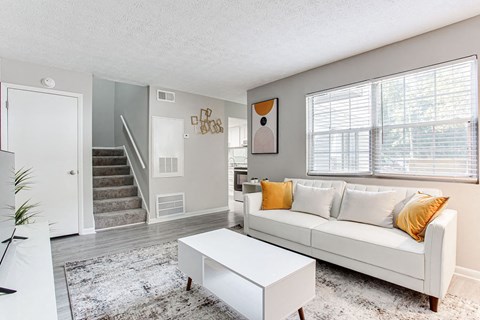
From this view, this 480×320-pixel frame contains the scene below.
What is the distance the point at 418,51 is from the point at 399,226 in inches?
72.7

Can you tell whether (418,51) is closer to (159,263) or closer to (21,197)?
(159,263)

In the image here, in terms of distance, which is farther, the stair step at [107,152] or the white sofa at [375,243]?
the stair step at [107,152]

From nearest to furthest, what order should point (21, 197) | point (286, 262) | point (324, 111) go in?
point (286, 262)
point (21, 197)
point (324, 111)

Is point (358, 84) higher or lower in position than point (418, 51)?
lower

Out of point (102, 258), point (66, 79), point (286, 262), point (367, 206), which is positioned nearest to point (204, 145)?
point (66, 79)

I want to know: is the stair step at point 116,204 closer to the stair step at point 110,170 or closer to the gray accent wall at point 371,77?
the stair step at point 110,170

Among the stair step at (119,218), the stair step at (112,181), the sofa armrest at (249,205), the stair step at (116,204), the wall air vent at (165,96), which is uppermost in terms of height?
the wall air vent at (165,96)

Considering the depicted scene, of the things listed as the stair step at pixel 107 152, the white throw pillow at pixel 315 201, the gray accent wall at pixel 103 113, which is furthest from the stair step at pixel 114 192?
the white throw pillow at pixel 315 201

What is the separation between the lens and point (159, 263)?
261cm

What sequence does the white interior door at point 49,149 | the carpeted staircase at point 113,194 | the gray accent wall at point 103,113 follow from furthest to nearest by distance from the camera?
the gray accent wall at point 103,113, the carpeted staircase at point 113,194, the white interior door at point 49,149

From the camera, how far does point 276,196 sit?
3283mm

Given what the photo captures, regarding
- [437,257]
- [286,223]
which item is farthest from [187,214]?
[437,257]

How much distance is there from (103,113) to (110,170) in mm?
2047

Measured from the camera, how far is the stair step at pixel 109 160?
513 centimetres
